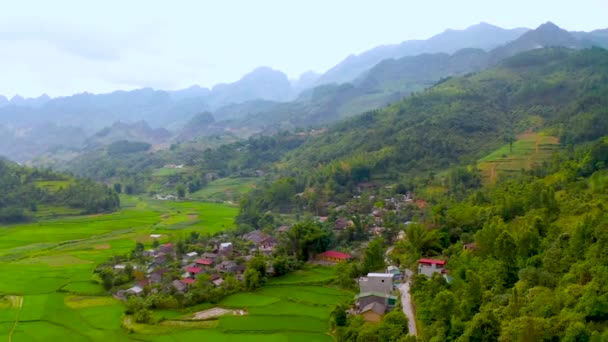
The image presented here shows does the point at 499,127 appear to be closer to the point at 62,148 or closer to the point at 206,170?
the point at 206,170

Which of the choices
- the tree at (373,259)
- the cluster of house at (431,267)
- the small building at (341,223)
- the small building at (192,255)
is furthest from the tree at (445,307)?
the small building at (341,223)

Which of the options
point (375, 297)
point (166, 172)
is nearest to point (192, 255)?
point (375, 297)

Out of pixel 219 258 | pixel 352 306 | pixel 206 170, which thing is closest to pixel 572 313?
pixel 352 306

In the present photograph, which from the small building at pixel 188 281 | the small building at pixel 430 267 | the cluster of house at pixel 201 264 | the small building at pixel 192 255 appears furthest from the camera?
the small building at pixel 192 255

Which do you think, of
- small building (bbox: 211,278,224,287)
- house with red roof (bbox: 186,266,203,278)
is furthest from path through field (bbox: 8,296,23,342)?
small building (bbox: 211,278,224,287)

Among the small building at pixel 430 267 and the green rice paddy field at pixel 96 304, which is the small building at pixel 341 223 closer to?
the green rice paddy field at pixel 96 304
